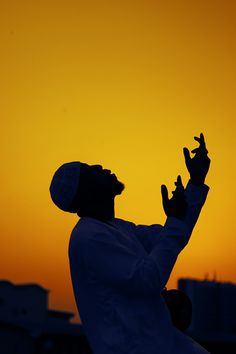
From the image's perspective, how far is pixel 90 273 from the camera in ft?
16.7

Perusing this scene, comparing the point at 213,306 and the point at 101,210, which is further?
the point at 213,306

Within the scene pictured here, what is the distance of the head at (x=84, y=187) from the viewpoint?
5.45m

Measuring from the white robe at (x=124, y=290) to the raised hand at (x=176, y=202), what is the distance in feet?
0.18

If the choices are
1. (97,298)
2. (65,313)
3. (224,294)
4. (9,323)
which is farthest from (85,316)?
(65,313)

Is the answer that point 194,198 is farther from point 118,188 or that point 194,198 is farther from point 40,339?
point 40,339

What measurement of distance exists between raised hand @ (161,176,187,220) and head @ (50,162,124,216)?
16.0 inches

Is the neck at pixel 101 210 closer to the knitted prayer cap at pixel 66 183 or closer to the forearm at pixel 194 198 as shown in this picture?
the knitted prayer cap at pixel 66 183

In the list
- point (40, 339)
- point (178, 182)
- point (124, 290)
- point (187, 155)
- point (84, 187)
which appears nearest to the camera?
point (124, 290)

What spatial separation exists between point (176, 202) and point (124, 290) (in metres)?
0.75

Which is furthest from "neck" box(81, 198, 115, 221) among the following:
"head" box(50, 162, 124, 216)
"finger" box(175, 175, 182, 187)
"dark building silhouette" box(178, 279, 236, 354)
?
"dark building silhouette" box(178, 279, 236, 354)

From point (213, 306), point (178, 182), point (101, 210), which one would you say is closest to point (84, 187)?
point (101, 210)

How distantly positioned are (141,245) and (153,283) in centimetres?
59

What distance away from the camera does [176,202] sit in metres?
5.25

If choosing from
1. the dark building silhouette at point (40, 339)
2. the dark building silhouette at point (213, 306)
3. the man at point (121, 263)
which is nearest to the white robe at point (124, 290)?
the man at point (121, 263)
